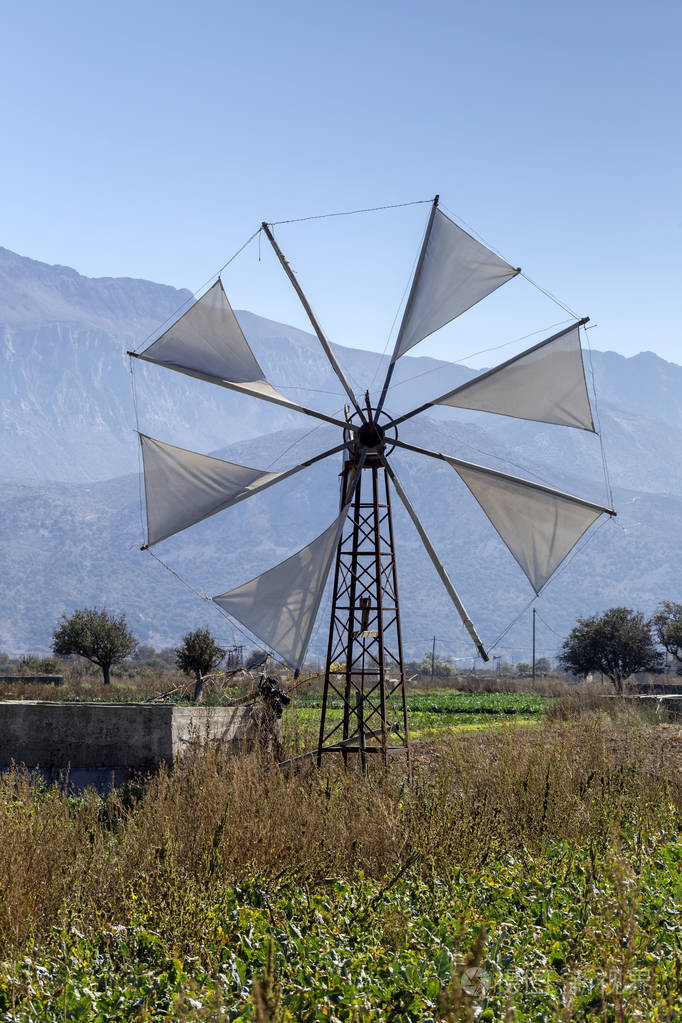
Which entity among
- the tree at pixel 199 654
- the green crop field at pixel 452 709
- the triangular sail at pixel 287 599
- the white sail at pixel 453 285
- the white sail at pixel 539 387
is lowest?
the green crop field at pixel 452 709

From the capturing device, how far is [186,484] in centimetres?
1678

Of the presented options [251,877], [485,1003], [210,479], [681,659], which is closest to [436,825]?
[251,877]

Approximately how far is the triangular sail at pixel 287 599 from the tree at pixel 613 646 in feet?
149

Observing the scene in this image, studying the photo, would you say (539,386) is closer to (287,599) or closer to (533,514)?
(533,514)

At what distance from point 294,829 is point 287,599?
646 cm

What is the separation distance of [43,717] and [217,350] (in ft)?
23.6

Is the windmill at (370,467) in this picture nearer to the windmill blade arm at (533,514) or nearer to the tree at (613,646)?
the windmill blade arm at (533,514)

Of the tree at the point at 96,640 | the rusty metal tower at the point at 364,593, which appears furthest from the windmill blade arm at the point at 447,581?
the tree at the point at 96,640

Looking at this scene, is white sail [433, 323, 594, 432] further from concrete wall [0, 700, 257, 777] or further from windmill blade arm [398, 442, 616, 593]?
concrete wall [0, 700, 257, 777]

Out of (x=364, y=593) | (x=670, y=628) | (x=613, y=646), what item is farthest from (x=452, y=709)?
(x=670, y=628)

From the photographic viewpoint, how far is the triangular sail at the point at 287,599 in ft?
53.0

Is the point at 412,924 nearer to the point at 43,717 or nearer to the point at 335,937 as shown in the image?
the point at 335,937

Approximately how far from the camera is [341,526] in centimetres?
1576

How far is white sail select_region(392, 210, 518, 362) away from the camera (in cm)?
1661
